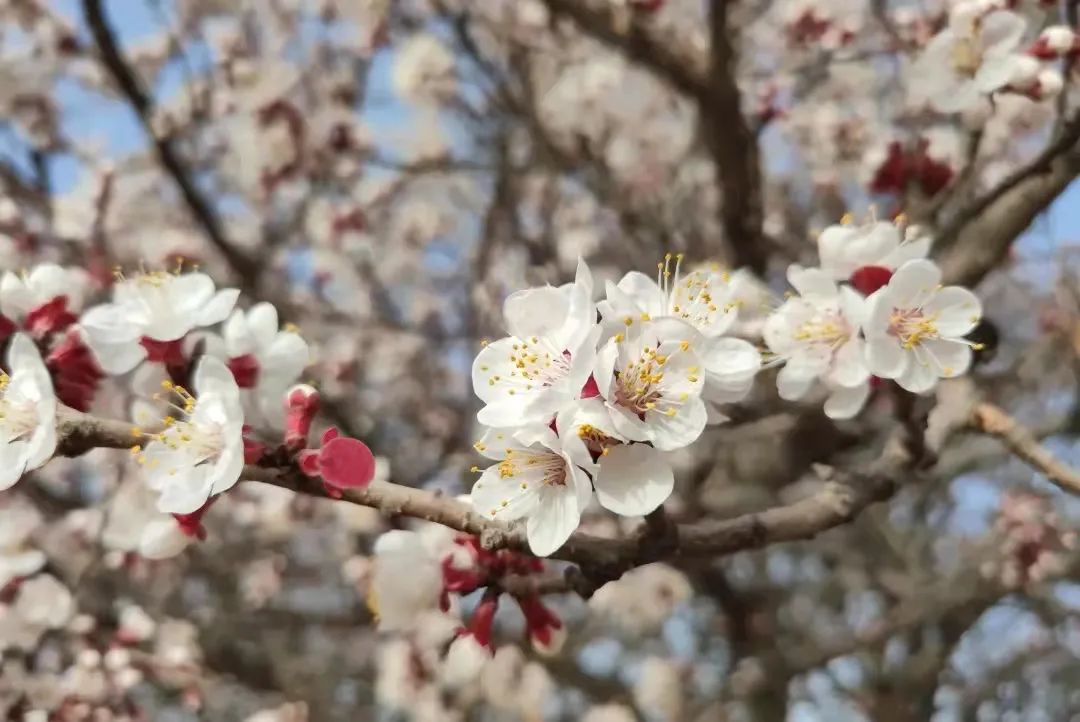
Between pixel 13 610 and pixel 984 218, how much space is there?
187cm

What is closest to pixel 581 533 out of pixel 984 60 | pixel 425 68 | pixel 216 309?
pixel 216 309

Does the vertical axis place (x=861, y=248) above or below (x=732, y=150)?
above

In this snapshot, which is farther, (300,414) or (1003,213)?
(1003,213)

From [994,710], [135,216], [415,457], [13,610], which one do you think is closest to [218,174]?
[135,216]

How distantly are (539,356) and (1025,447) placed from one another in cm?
69

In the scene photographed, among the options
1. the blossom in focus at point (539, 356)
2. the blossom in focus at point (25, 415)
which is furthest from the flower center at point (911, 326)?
the blossom in focus at point (25, 415)

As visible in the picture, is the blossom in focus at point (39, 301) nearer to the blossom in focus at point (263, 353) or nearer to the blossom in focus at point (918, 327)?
the blossom in focus at point (263, 353)

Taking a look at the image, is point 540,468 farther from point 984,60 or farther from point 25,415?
point 984,60

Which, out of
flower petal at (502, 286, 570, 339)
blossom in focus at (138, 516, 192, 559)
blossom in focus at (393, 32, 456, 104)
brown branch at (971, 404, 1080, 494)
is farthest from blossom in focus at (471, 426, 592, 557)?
blossom in focus at (393, 32, 456, 104)

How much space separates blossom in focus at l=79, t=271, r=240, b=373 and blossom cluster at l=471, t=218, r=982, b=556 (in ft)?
1.36

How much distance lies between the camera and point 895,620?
228 cm

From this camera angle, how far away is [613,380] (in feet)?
2.75

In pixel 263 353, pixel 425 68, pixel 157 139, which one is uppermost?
pixel 263 353

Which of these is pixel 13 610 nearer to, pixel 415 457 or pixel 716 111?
pixel 415 457
